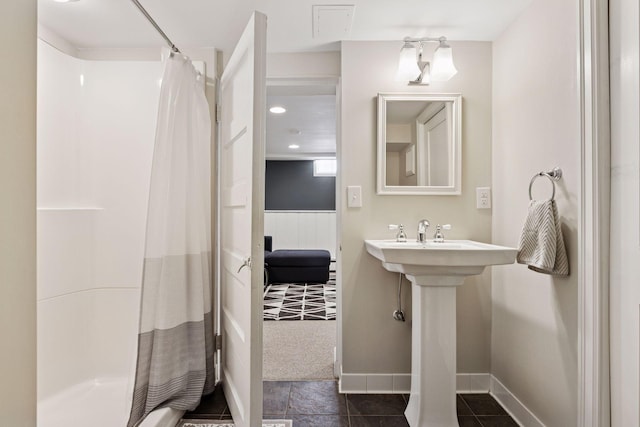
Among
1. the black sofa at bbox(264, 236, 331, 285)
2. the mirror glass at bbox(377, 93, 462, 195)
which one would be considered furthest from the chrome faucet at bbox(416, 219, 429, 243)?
the black sofa at bbox(264, 236, 331, 285)

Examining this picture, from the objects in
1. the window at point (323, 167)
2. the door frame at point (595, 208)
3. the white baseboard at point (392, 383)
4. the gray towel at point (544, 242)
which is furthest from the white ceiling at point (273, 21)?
the window at point (323, 167)

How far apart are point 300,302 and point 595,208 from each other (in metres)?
3.27

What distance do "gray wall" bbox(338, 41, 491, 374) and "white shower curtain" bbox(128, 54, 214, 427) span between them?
2.67 ft

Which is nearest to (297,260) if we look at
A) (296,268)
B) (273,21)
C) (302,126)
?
(296,268)

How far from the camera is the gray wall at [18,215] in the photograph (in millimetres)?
618

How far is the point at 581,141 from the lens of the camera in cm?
127

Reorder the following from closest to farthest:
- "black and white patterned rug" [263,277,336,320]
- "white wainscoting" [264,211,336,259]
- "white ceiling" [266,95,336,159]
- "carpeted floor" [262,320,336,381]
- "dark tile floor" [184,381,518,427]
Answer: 1. "dark tile floor" [184,381,518,427]
2. "carpeted floor" [262,320,336,381]
3. "white ceiling" [266,95,336,159]
4. "black and white patterned rug" [263,277,336,320]
5. "white wainscoting" [264,211,336,259]

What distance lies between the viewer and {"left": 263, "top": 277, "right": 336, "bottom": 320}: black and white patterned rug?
3.53 metres

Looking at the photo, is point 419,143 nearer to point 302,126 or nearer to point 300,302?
point 302,126

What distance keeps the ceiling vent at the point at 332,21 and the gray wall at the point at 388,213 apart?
0.13 meters

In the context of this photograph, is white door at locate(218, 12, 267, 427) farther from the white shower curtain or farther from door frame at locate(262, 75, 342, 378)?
door frame at locate(262, 75, 342, 378)

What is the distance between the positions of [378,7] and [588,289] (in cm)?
153

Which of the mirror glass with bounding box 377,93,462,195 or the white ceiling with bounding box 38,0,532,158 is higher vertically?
the white ceiling with bounding box 38,0,532,158

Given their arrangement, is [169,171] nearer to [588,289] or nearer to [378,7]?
[378,7]
